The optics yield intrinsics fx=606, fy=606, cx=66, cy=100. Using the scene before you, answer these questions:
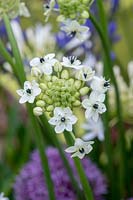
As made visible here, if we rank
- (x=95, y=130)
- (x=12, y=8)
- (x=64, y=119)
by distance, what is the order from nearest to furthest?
(x=64, y=119) < (x=12, y=8) < (x=95, y=130)

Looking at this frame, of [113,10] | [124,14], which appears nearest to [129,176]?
[113,10]

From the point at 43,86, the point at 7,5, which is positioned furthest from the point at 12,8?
the point at 43,86

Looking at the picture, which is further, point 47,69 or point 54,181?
point 54,181

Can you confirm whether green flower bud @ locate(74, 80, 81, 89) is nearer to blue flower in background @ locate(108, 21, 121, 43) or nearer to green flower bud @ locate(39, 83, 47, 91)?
green flower bud @ locate(39, 83, 47, 91)

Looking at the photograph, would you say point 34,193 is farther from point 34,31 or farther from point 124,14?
point 124,14

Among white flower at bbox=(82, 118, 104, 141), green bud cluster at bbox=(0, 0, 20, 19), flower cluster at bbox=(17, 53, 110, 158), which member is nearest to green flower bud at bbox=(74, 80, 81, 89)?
flower cluster at bbox=(17, 53, 110, 158)

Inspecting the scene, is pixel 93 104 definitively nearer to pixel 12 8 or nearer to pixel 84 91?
pixel 84 91
